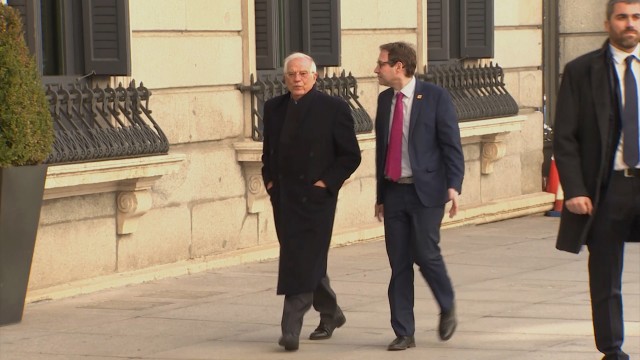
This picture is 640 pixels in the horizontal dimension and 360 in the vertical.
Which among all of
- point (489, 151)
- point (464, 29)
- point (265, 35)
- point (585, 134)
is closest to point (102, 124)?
point (265, 35)

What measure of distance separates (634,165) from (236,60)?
645 cm

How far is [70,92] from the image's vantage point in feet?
36.7

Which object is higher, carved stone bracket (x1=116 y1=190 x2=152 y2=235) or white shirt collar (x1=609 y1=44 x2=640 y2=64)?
white shirt collar (x1=609 y1=44 x2=640 y2=64)

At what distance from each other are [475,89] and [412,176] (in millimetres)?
8226

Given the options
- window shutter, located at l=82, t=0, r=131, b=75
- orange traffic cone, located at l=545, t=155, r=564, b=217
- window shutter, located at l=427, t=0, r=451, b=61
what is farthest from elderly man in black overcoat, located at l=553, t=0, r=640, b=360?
orange traffic cone, located at l=545, t=155, r=564, b=217

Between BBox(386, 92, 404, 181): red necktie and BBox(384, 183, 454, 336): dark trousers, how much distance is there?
87mm

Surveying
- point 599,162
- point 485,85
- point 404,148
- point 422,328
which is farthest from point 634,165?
point 485,85

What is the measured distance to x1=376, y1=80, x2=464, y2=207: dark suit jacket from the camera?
863 cm

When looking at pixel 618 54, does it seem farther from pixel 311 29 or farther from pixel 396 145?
pixel 311 29

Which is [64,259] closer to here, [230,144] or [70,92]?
[70,92]

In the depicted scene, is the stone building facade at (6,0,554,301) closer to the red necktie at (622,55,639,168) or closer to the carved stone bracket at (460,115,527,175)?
the carved stone bracket at (460,115,527,175)

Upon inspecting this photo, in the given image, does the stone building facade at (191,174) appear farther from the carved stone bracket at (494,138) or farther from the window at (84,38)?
the carved stone bracket at (494,138)

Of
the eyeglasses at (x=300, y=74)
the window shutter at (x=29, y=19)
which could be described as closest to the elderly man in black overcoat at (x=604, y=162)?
the eyeglasses at (x=300, y=74)

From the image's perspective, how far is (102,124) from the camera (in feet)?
37.4
